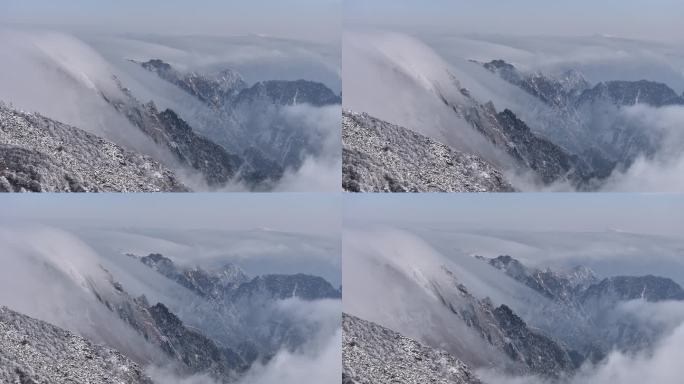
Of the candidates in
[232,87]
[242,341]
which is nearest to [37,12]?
[232,87]

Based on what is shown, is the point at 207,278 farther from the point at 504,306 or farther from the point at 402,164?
the point at 504,306

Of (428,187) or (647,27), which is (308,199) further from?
(647,27)

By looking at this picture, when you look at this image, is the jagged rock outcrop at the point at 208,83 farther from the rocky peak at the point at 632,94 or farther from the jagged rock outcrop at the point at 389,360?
the rocky peak at the point at 632,94

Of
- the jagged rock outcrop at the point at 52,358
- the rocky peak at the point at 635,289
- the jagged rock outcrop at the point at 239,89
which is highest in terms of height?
the jagged rock outcrop at the point at 239,89

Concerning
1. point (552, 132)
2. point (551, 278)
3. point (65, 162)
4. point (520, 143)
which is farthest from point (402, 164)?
point (65, 162)

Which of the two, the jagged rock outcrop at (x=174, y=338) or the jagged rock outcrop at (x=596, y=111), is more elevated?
the jagged rock outcrop at (x=596, y=111)

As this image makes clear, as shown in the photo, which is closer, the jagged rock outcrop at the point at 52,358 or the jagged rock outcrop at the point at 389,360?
the jagged rock outcrop at the point at 52,358

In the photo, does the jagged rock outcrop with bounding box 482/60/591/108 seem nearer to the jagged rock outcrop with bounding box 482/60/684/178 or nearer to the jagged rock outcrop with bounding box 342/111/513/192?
the jagged rock outcrop with bounding box 482/60/684/178

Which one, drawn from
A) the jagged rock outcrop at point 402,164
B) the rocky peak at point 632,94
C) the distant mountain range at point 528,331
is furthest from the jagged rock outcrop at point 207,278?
the rocky peak at point 632,94
